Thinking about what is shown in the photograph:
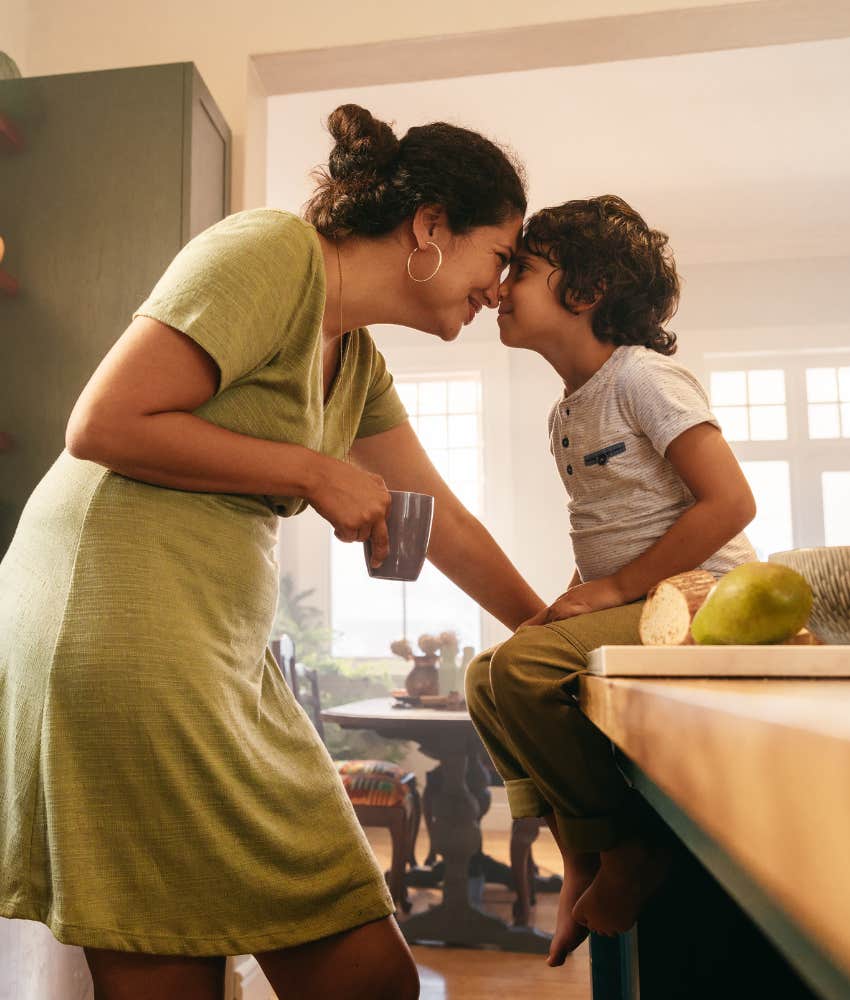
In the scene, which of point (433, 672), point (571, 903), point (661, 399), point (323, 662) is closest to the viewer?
point (571, 903)

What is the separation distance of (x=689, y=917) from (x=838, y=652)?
56 cm

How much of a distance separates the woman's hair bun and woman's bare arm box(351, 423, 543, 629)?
0.40 metres

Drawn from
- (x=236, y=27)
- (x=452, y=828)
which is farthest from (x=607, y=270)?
(x=452, y=828)

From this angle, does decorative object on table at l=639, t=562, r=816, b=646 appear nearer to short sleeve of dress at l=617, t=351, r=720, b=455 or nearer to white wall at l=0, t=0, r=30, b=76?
short sleeve of dress at l=617, t=351, r=720, b=455

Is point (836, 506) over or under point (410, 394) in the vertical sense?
under

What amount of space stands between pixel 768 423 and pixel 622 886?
516 cm

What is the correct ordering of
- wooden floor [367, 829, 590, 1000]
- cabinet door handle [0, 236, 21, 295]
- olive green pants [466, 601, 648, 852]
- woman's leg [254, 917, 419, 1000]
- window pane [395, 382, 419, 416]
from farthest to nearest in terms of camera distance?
1. window pane [395, 382, 419, 416]
2. wooden floor [367, 829, 590, 1000]
3. cabinet door handle [0, 236, 21, 295]
4. olive green pants [466, 601, 648, 852]
5. woman's leg [254, 917, 419, 1000]

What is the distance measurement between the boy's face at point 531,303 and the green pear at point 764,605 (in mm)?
883

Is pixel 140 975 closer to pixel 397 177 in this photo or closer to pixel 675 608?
pixel 675 608

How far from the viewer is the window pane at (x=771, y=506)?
5.61 meters

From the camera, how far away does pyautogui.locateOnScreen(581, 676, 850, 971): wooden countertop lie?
0.16 metres

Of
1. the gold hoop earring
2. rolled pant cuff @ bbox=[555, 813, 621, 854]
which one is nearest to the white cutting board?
rolled pant cuff @ bbox=[555, 813, 621, 854]

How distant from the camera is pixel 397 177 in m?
1.23

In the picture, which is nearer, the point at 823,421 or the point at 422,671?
the point at 422,671
